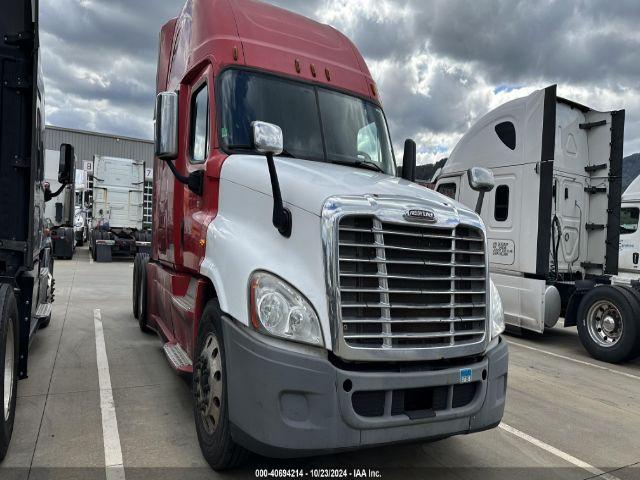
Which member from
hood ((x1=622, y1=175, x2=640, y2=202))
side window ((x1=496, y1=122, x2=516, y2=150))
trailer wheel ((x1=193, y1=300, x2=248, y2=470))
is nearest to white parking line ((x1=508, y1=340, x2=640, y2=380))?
side window ((x1=496, y1=122, x2=516, y2=150))

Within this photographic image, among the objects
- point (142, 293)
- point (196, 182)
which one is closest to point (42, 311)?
point (142, 293)

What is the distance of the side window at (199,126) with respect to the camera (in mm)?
4129

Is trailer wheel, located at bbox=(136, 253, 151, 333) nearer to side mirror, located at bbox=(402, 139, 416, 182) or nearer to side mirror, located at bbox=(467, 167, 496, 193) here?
side mirror, located at bbox=(402, 139, 416, 182)

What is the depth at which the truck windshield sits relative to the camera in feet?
12.8

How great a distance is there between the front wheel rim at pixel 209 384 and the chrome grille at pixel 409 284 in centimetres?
100

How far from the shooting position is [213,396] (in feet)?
10.7

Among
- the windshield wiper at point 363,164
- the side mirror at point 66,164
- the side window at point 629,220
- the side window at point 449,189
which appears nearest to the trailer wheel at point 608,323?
the side window at point 449,189

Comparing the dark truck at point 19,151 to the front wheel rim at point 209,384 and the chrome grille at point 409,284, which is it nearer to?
the front wheel rim at point 209,384

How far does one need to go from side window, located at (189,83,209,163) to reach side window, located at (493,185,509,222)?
5920mm

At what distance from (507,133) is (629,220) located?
3.97 metres

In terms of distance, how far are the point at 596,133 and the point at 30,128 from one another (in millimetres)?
8721

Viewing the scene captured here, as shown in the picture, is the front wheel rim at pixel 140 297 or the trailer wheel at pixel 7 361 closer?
the trailer wheel at pixel 7 361

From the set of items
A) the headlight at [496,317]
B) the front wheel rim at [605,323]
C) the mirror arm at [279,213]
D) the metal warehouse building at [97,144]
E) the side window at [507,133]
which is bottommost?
the front wheel rim at [605,323]

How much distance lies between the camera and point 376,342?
9.34 feet
